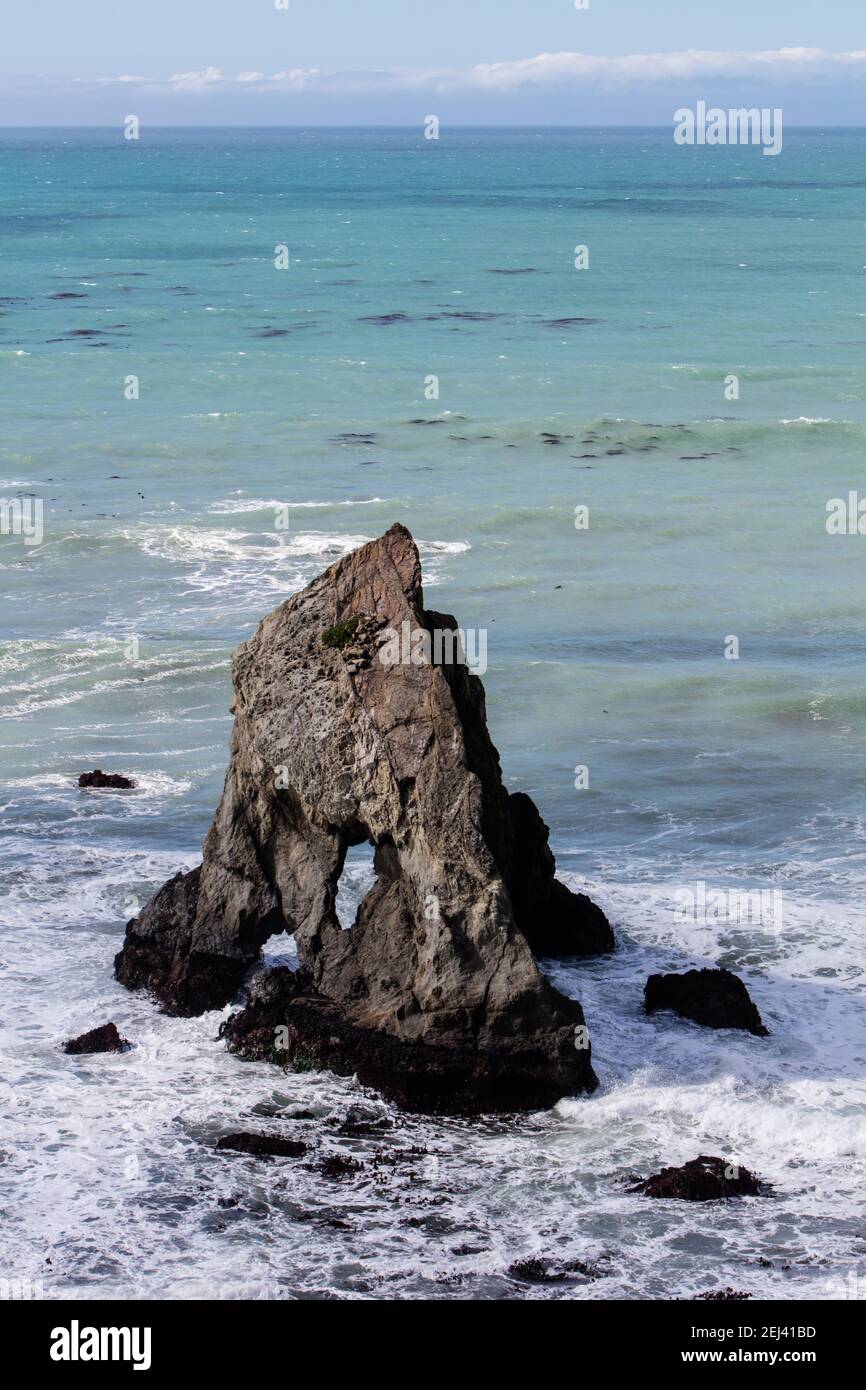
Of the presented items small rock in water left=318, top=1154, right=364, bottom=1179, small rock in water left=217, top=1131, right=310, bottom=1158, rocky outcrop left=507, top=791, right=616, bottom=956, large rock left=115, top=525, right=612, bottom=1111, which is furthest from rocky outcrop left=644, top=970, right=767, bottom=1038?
small rock in water left=217, top=1131, right=310, bottom=1158

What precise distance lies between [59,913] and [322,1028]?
6.11 meters

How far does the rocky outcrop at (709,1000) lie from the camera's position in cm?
2092

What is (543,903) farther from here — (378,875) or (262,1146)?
(262,1146)

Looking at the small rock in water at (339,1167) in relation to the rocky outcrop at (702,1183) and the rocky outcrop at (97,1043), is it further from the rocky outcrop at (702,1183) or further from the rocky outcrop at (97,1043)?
the rocky outcrop at (97,1043)

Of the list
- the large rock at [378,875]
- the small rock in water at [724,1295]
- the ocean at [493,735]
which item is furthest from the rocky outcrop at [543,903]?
the small rock in water at [724,1295]

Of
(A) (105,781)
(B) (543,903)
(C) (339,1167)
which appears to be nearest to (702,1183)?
(C) (339,1167)

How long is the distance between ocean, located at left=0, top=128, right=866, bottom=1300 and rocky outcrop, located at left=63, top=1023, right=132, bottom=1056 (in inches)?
8.7

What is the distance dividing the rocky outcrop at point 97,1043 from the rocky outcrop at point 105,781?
9.63 m

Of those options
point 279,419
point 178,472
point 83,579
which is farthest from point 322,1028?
point 279,419

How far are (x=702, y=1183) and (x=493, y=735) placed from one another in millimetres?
15895

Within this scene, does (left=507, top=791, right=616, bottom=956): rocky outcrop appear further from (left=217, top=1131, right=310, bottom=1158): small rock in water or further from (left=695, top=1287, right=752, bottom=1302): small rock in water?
(left=695, top=1287, right=752, bottom=1302): small rock in water

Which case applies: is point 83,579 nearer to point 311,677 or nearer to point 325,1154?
point 311,677

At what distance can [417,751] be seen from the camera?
19.5 meters

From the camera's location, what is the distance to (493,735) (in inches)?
1286
